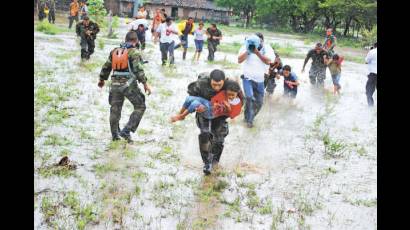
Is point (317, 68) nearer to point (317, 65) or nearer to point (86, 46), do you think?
point (317, 65)

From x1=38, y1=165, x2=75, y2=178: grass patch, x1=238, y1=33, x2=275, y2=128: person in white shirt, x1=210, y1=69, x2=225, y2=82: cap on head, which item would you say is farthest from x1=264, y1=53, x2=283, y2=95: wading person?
x1=38, y1=165, x2=75, y2=178: grass patch

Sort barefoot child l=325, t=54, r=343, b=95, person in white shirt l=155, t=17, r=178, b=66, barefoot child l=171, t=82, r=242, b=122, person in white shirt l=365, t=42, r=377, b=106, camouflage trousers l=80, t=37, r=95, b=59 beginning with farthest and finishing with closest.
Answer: person in white shirt l=155, t=17, r=178, b=66 < camouflage trousers l=80, t=37, r=95, b=59 < barefoot child l=325, t=54, r=343, b=95 < person in white shirt l=365, t=42, r=377, b=106 < barefoot child l=171, t=82, r=242, b=122

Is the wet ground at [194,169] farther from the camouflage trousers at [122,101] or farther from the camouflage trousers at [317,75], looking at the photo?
the camouflage trousers at [317,75]

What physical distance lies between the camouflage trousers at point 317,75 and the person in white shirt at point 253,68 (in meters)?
5.18

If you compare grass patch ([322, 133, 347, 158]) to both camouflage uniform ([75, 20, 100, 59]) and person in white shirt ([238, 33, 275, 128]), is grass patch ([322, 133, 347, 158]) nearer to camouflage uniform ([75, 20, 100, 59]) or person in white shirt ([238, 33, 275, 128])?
person in white shirt ([238, 33, 275, 128])

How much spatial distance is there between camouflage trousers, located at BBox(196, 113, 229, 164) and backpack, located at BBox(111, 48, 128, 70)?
151 cm

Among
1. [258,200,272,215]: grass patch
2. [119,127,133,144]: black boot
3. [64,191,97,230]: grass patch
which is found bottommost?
[258,200,272,215]: grass patch

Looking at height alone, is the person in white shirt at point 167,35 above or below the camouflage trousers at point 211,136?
above

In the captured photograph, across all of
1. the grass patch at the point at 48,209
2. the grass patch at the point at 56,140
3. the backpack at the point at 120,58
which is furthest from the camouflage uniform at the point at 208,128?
the grass patch at the point at 56,140

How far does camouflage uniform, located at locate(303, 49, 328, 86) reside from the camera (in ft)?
43.9

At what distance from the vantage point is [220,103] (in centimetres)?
606

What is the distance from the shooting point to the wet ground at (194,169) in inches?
201

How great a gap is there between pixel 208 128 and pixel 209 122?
80 millimetres
